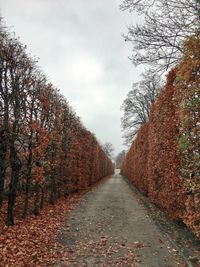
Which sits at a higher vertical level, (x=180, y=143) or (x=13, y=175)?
(x=180, y=143)

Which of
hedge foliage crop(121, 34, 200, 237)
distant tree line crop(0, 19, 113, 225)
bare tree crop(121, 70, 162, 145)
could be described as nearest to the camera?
hedge foliage crop(121, 34, 200, 237)

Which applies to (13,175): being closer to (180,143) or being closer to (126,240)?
(126,240)

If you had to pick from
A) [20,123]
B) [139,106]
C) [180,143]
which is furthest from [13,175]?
[139,106]

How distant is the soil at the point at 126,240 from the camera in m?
8.66

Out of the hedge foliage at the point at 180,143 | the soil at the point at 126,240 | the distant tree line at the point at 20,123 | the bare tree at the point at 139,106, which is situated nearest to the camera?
the hedge foliage at the point at 180,143

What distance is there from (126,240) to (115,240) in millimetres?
332

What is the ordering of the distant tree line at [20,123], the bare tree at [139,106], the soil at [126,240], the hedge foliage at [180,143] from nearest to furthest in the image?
1. the hedge foliage at [180,143]
2. the soil at [126,240]
3. the distant tree line at [20,123]
4. the bare tree at [139,106]

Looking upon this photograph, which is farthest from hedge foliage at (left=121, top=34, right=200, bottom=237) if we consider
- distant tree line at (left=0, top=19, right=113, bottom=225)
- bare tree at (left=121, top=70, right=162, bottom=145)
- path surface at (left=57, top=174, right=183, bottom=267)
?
bare tree at (left=121, top=70, right=162, bottom=145)

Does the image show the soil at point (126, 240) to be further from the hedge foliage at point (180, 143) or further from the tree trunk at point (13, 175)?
the tree trunk at point (13, 175)

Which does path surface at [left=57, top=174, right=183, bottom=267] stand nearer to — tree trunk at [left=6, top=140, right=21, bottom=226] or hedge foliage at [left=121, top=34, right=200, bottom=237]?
hedge foliage at [left=121, top=34, right=200, bottom=237]

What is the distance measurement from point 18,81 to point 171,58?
578 centimetres

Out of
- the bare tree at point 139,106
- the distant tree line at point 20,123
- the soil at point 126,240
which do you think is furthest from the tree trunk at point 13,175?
the bare tree at point 139,106

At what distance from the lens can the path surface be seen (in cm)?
869

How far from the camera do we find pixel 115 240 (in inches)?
425
